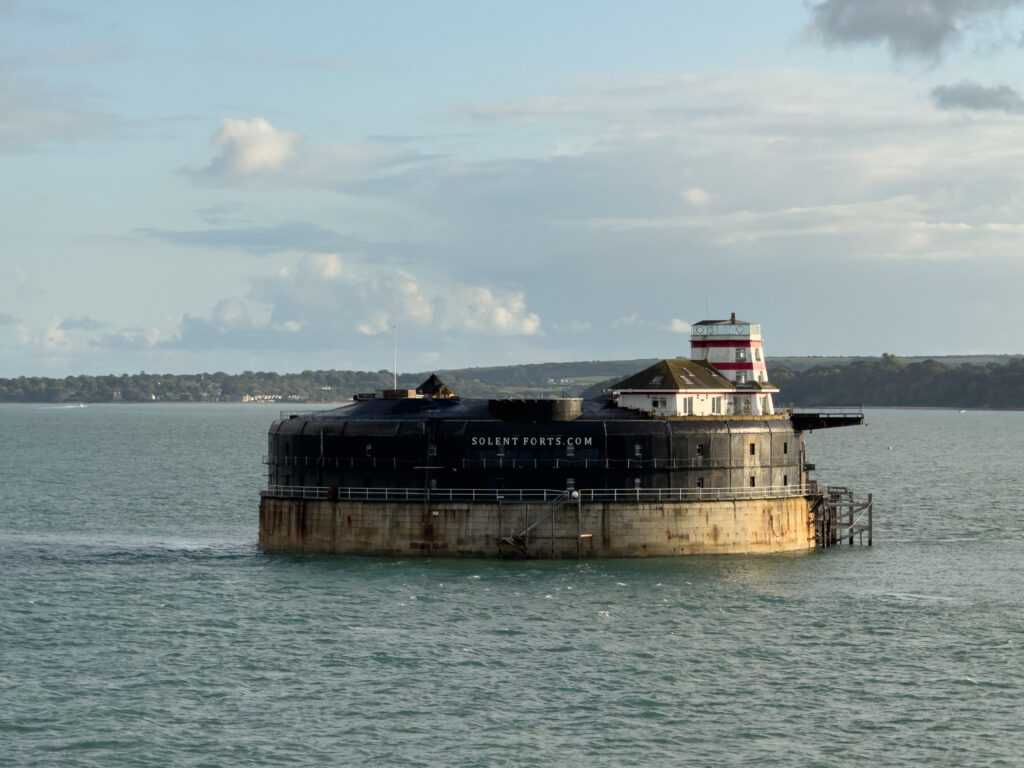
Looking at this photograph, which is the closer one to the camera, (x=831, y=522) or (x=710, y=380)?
(x=710, y=380)

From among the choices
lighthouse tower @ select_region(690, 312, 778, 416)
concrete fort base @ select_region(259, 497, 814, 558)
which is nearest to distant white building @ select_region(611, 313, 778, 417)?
lighthouse tower @ select_region(690, 312, 778, 416)

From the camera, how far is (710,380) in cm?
8131

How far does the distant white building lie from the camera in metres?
78.7

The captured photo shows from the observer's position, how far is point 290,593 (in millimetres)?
66688

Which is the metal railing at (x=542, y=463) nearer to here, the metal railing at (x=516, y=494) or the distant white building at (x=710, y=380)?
the metal railing at (x=516, y=494)

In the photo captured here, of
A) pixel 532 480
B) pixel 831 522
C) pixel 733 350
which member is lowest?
pixel 831 522

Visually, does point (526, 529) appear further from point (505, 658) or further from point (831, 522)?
point (831, 522)

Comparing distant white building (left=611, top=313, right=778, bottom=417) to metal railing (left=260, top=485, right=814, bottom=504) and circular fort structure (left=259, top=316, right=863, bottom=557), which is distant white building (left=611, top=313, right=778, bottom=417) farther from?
metal railing (left=260, top=485, right=814, bottom=504)

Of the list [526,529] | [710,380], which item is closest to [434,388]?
[526,529]

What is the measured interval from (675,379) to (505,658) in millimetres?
27294

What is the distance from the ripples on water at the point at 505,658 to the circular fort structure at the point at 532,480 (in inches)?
51.4

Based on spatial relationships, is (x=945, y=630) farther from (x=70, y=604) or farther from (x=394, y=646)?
(x=70, y=604)

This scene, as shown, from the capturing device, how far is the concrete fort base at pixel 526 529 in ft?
239

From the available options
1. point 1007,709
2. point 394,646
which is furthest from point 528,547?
point 1007,709
